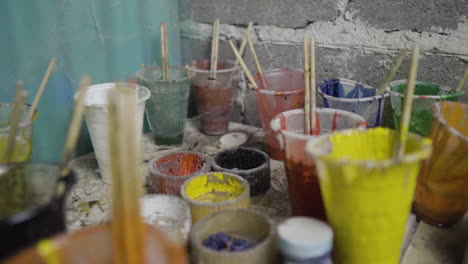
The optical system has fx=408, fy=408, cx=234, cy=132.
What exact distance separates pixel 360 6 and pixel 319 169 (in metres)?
1.02

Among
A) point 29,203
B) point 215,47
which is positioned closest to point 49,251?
point 29,203

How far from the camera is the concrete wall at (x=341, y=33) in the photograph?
5.42 ft

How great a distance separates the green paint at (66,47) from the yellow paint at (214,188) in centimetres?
74

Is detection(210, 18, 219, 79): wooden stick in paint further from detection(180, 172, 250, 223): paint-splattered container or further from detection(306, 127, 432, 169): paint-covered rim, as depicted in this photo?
detection(306, 127, 432, 169): paint-covered rim

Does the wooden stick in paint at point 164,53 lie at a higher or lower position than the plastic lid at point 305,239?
higher

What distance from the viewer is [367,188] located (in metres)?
1.03

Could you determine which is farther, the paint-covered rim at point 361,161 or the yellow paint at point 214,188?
the yellow paint at point 214,188

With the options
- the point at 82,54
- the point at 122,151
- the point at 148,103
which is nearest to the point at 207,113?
the point at 148,103

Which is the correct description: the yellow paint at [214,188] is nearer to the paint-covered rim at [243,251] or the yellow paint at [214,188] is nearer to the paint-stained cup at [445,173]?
the paint-covered rim at [243,251]

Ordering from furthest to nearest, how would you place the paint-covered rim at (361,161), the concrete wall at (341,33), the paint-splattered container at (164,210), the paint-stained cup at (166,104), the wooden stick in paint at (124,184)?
1. the paint-stained cup at (166,104)
2. the concrete wall at (341,33)
3. the paint-splattered container at (164,210)
4. the paint-covered rim at (361,161)
5. the wooden stick in paint at (124,184)

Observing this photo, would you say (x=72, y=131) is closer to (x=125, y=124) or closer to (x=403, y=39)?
(x=125, y=124)

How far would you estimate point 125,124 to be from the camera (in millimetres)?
841

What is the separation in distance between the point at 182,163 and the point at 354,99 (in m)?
0.74

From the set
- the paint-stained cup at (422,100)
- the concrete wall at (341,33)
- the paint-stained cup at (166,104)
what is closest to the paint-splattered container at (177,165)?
the paint-stained cup at (166,104)
